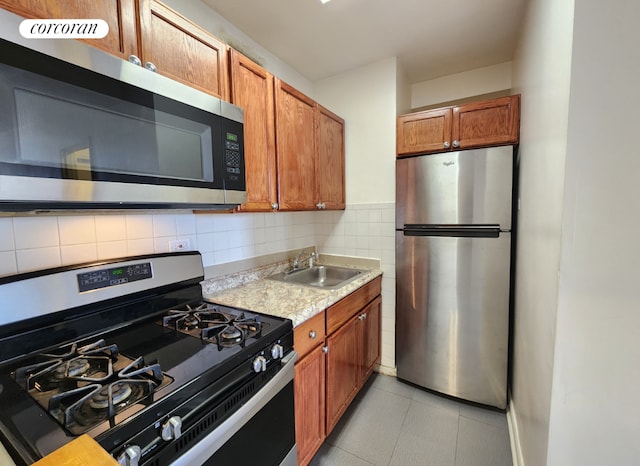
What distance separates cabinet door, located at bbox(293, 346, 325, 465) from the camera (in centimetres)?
132

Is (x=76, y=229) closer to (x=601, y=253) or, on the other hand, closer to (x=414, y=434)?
(x=601, y=253)

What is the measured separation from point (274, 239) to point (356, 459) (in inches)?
58.0

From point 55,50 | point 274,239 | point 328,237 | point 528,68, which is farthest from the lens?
point 328,237

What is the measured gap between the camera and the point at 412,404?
6.47 ft

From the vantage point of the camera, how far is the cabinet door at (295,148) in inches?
64.2

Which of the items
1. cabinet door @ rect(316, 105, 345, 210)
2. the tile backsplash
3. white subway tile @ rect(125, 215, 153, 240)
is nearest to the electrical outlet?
the tile backsplash

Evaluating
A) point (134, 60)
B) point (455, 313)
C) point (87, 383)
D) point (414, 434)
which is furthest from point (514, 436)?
point (134, 60)

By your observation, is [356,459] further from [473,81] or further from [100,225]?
[473,81]

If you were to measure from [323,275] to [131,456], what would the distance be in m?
1.86

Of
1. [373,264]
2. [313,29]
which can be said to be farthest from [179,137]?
[373,264]

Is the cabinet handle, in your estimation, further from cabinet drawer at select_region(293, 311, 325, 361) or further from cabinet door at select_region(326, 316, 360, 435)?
cabinet door at select_region(326, 316, 360, 435)

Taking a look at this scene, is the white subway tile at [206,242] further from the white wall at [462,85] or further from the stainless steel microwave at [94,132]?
the white wall at [462,85]

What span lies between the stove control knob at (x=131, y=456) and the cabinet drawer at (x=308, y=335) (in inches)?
27.4

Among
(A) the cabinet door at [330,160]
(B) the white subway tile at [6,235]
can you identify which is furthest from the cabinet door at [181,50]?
(A) the cabinet door at [330,160]
